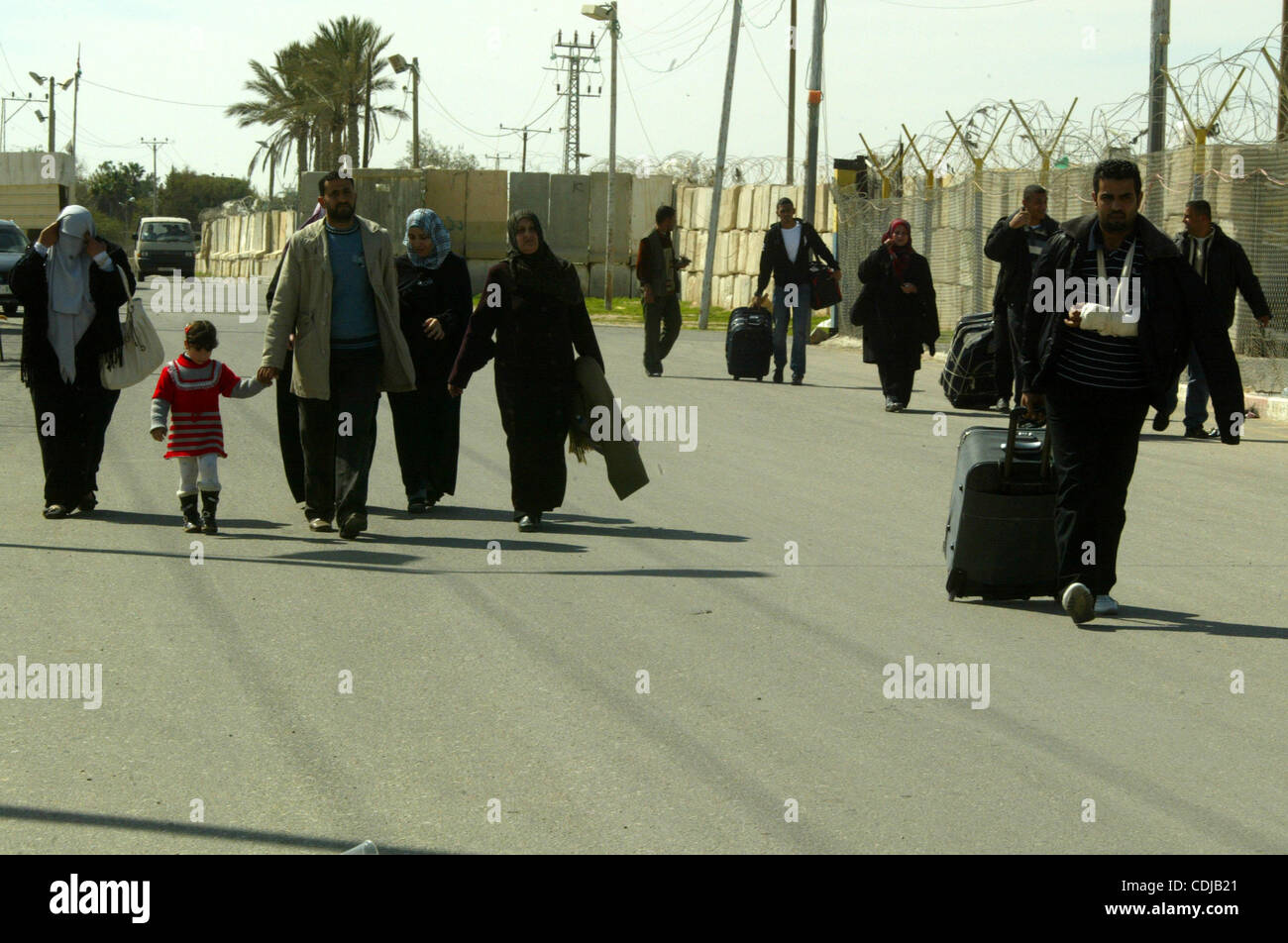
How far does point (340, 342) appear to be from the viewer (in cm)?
943

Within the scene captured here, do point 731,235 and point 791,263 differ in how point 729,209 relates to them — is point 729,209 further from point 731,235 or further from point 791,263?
point 791,263

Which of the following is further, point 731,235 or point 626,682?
point 731,235

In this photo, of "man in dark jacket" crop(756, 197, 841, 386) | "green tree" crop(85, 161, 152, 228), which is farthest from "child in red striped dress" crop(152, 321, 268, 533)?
"green tree" crop(85, 161, 152, 228)

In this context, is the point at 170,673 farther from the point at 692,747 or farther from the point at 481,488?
the point at 481,488

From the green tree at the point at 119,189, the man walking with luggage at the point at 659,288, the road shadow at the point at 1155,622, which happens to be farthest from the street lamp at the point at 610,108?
the green tree at the point at 119,189

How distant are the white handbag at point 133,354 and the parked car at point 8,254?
20962 mm

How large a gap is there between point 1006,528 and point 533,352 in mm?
3240

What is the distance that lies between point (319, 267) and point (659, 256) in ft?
38.2

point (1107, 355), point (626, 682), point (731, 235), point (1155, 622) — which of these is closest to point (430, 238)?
point (1107, 355)

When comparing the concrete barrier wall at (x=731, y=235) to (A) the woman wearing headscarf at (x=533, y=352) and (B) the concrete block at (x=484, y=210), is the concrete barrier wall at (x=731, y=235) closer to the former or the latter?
(B) the concrete block at (x=484, y=210)

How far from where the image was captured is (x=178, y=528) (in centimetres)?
966

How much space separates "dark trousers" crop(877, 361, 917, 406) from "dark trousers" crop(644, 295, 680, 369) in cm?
411

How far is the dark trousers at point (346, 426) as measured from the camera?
30.9 ft

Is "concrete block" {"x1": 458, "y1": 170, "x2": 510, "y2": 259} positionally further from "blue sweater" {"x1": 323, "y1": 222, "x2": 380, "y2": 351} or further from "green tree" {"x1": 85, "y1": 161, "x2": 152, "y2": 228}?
"green tree" {"x1": 85, "y1": 161, "x2": 152, "y2": 228}
